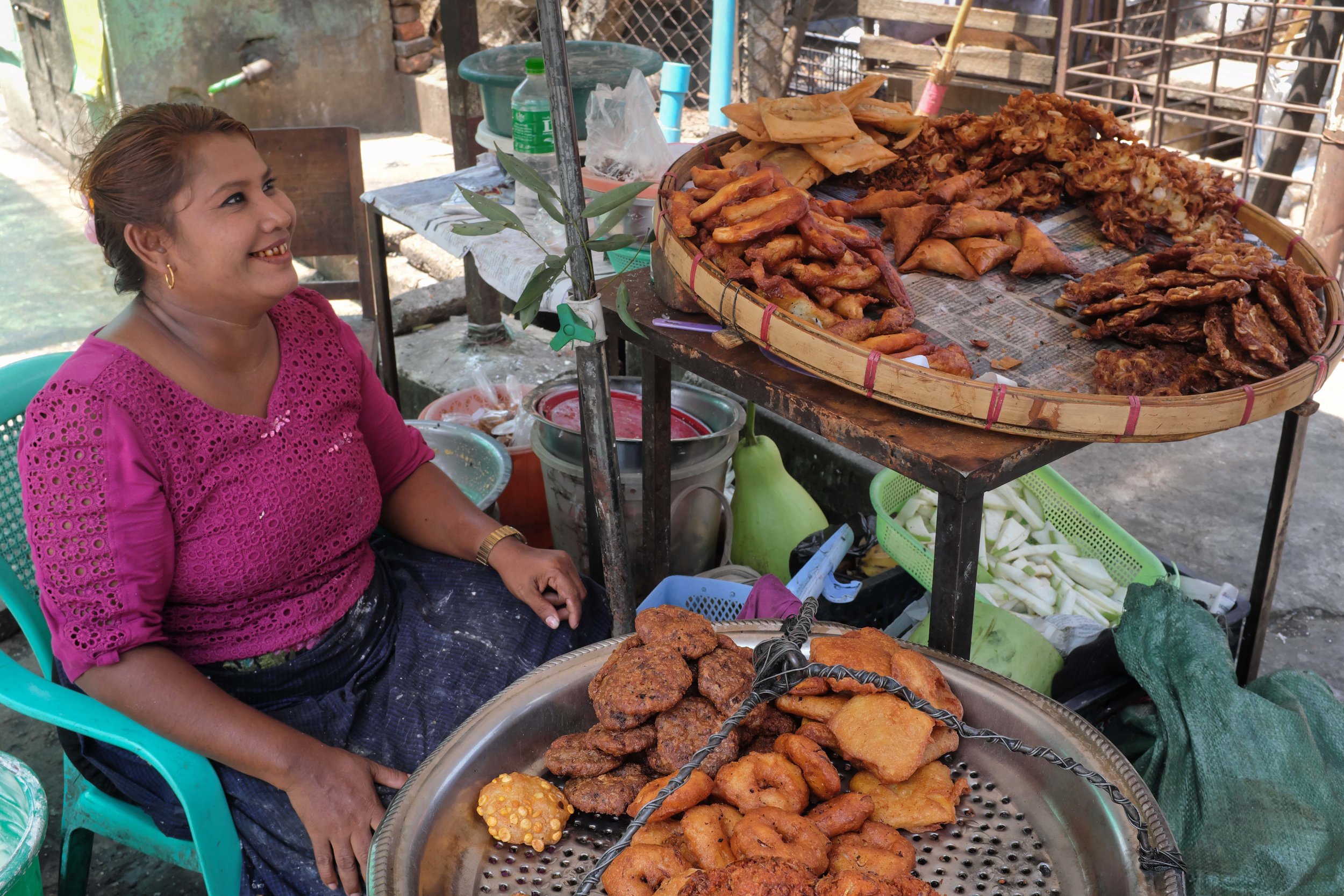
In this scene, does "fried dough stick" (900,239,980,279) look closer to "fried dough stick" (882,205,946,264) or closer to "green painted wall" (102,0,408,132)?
"fried dough stick" (882,205,946,264)

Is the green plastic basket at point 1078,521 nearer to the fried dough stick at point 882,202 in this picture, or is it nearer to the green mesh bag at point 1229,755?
the green mesh bag at point 1229,755

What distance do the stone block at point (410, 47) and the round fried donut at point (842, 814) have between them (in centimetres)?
852

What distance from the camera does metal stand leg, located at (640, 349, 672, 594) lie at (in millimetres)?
2375

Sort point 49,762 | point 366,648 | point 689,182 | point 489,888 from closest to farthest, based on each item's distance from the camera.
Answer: point 489,888
point 366,648
point 689,182
point 49,762

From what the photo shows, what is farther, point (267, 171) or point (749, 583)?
point (749, 583)

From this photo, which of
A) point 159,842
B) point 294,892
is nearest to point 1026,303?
point 294,892

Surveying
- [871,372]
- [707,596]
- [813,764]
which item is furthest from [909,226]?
[813,764]

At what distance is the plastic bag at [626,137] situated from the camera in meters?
3.05

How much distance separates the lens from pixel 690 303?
7.01ft

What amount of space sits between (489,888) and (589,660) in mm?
386

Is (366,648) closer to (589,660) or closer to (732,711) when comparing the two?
(589,660)

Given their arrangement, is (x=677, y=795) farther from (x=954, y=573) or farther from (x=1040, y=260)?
(x=1040, y=260)

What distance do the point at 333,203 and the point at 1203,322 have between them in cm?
337

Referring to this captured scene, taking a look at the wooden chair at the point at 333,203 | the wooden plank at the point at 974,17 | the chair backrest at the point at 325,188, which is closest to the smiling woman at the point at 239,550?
the wooden chair at the point at 333,203
